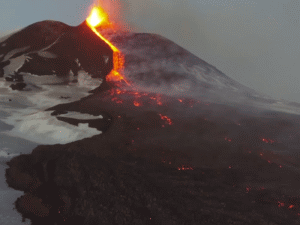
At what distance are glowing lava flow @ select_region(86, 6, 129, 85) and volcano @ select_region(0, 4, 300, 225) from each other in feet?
0.53

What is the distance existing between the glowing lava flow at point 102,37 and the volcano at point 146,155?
0.16m

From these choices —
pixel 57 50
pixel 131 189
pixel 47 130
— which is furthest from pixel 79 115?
pixel 57 50

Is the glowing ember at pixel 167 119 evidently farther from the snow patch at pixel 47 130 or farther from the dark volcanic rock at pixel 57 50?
the dark volcanic rock at pixel 57 50

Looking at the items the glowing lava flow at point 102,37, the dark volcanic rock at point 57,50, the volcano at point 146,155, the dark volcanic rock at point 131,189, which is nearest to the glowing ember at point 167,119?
the volcano at point 146,155

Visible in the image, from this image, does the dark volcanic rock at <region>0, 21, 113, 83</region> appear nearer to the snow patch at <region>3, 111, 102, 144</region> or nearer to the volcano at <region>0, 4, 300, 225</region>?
the volcano at <region>0, 4, 300, 225</region>

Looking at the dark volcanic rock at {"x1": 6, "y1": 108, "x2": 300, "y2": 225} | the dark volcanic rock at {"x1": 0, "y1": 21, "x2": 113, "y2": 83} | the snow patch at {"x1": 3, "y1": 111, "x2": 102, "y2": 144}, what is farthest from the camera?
the dark volcanic rock at {"x1": 0, "y1": 21, "x2": 113, "y2": 83}

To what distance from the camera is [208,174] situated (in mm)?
1051

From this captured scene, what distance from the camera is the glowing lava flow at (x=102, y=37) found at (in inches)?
99.0

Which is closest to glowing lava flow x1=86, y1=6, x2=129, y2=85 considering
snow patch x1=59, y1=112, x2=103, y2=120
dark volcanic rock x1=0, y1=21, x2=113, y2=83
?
dark volcanic rock x1=0, y1=21, x2=113, y2=83

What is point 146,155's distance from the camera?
3.78 ft

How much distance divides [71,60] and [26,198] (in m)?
2.09

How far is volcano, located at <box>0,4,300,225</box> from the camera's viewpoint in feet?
3.05

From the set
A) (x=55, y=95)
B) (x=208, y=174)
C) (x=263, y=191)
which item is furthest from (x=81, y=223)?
(x=55, y=95)

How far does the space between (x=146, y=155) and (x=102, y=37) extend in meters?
2.66
